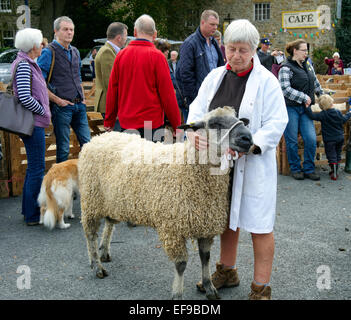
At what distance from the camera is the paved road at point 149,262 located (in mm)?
3447

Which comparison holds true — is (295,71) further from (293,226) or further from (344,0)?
(344,0)

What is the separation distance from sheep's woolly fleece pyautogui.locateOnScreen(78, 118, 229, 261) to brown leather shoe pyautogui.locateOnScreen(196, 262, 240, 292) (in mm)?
516

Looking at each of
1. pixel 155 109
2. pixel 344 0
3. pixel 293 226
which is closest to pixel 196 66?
pixel 155 109

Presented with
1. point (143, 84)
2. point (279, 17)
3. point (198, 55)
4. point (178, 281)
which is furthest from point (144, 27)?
point (279, 17)

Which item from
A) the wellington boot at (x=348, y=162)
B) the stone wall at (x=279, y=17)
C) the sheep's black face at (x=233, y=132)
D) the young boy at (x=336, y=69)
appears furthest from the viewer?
the stone wall at (x=279, y=17)

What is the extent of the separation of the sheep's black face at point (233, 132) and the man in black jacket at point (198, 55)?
3.35m

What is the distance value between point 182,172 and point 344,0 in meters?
28.5

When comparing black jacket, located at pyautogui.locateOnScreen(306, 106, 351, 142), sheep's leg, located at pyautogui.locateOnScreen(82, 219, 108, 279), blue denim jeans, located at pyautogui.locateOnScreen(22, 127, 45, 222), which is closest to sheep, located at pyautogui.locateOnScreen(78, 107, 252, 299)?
sheep's leg, located at pyautogui.locateOnScreen(82, 219, 108, 279)

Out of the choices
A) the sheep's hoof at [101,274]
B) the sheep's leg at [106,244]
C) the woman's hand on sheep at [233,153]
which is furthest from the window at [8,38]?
the woman's hand on sheep at [233,153]

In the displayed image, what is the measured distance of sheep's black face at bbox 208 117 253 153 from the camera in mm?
2641

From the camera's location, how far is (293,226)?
16.4ft

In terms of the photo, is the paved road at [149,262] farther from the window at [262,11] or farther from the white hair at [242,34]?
the window at [262,11]

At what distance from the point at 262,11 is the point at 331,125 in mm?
24857

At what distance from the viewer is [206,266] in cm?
332
